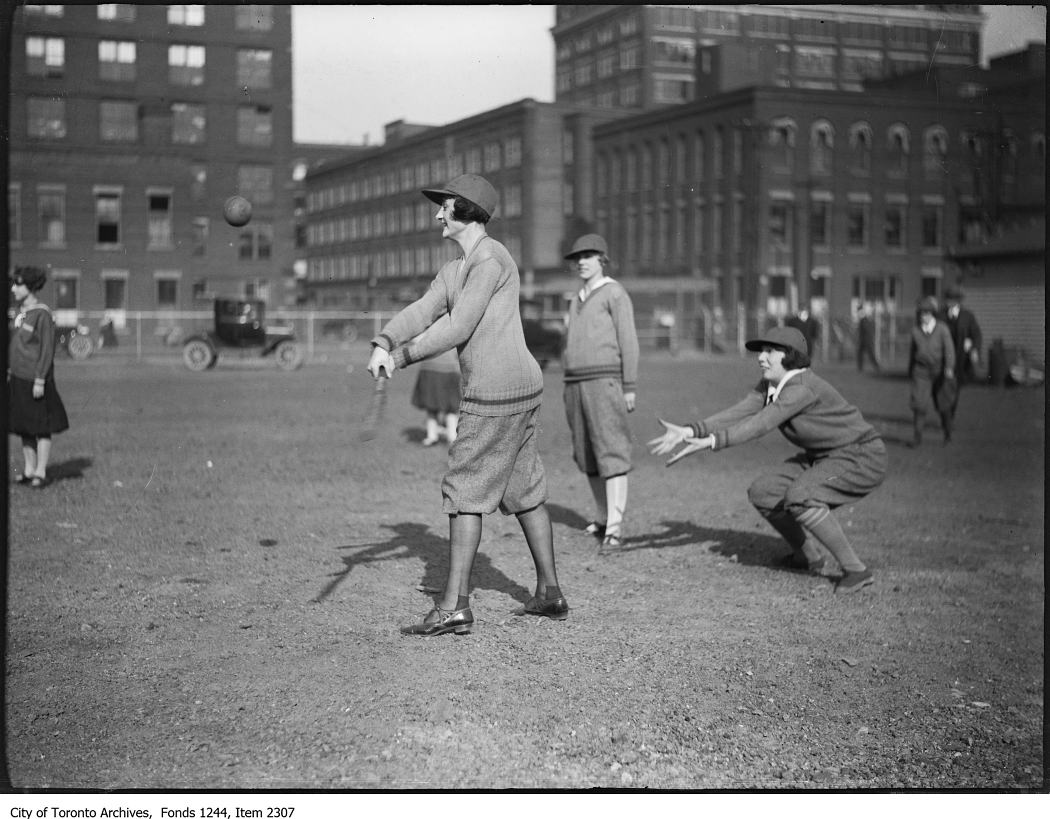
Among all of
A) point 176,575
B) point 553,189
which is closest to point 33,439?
point 176,575

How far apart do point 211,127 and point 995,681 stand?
3821 cm

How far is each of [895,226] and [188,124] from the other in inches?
1222

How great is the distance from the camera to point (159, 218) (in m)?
42.1

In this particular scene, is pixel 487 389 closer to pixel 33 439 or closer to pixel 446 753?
pixel 446 753

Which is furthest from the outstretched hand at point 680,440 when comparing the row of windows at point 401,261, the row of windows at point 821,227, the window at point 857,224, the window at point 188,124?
the window at point 857,224

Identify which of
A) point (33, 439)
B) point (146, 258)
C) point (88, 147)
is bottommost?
point (33, 439)

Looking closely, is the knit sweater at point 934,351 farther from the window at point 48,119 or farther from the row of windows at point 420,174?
the window at point 48,119

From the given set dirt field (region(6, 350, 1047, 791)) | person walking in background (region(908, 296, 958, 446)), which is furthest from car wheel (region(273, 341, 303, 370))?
dirt field (region(6, 350, 1047, 791))

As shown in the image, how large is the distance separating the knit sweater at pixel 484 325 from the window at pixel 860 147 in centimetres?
4912

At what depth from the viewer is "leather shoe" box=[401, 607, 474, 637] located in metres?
5.76

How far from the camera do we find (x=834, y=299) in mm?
54406

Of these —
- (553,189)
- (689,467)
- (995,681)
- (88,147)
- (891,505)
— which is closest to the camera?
(995,681)

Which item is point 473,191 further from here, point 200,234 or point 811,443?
point 200,234

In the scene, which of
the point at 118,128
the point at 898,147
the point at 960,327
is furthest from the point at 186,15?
the point at 898,147
